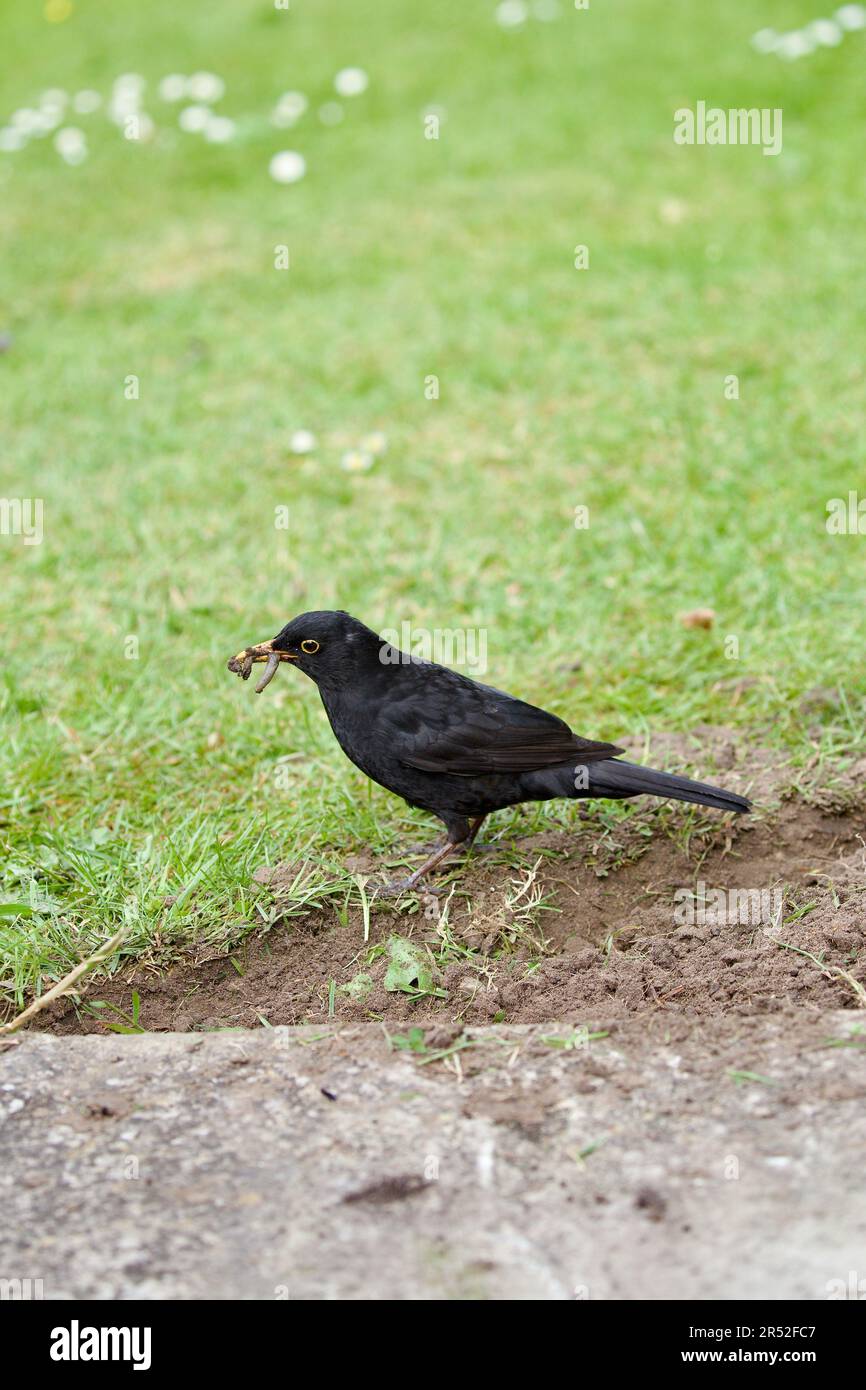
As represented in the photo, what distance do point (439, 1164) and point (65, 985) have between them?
1.18 m

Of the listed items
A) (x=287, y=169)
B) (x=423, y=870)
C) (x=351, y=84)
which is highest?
(x=351, y=84)

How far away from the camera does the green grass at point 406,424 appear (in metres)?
4.39

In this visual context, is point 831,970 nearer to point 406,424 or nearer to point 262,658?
point 262,658

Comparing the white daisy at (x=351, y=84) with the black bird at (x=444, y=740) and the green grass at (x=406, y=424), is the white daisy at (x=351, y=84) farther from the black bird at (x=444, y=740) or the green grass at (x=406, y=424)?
the black bird at (x=444, y=740)

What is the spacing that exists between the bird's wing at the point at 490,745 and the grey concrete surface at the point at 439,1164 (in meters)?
0.88

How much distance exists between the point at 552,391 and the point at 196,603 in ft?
7.89

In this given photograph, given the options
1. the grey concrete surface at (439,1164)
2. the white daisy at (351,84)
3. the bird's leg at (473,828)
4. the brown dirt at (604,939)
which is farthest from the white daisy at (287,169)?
the grey concrete surface at (439,1164)

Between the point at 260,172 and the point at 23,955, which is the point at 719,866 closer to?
the point at 23,955

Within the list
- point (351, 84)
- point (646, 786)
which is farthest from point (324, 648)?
point (351, 84)

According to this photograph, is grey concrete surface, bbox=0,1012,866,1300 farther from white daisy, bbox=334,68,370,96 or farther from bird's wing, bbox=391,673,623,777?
white daisy, bbox=334,68,370,96

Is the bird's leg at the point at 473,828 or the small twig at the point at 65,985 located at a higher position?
the bird's leg at the point at 473,828

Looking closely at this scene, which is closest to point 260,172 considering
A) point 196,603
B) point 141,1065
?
point 196,603

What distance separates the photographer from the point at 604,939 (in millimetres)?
3527

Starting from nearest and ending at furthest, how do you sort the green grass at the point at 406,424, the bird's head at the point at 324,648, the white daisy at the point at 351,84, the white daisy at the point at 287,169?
the bird's head at the point at 324,648 < the green grass at the point at 406,424 < the white daisy at the point at 287,169 < the white daisy at the point at 351,84
